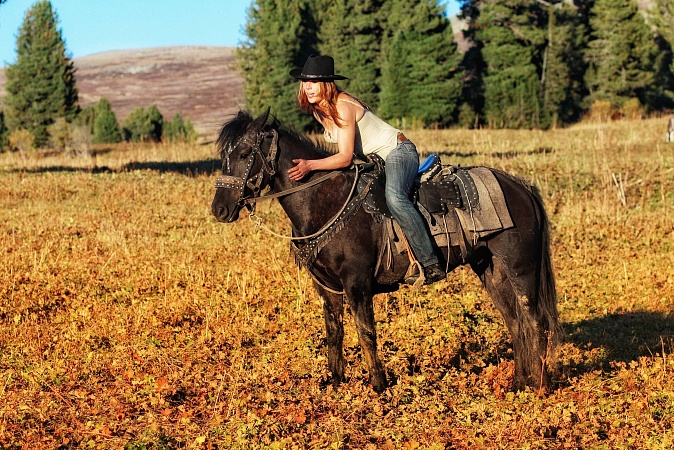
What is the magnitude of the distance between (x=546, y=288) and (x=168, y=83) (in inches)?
5008

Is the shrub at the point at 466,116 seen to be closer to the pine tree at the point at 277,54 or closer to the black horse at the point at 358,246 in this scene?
the pine tree at the point at 277,54

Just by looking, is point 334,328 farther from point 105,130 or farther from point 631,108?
point 631,108

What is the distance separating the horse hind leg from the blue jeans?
1.01 m

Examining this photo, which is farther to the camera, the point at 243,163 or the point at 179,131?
the point at 179,131

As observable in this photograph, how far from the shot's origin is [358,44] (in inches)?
2210

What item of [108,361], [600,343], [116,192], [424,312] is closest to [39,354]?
[108,361]

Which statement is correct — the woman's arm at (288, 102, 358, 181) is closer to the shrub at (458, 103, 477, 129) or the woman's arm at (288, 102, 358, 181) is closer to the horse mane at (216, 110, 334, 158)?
the horse mane at (216, 110, 334, 158)

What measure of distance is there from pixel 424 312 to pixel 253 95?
48311 mm

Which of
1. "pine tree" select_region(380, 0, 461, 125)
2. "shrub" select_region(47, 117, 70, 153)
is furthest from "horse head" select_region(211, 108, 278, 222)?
"pine tree" select_region(380, 0, 461, 125)

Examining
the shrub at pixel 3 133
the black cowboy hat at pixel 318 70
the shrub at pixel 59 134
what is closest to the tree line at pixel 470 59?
the shrub at pixel 59 134

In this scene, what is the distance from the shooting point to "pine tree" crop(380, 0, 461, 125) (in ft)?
164

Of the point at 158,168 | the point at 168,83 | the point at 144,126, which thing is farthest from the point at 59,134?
the point at 168,83

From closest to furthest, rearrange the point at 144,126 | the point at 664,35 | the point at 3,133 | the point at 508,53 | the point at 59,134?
the point at 59,134
the point at 3,133
the point at 144,126
the point at 508,53
the point at 664,35

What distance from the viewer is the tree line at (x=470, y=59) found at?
1986 inches
